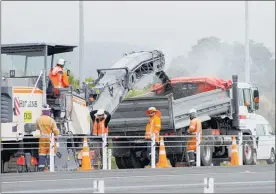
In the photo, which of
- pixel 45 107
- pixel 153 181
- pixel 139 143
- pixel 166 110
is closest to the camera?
pixel 153 181

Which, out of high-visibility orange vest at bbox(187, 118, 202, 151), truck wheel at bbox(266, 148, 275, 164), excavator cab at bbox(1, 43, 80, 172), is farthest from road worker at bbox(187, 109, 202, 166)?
truck wheel at bbox(266, 148, 275, 164)

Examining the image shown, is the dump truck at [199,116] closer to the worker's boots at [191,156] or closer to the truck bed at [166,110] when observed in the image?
the truck bed at [166,110]

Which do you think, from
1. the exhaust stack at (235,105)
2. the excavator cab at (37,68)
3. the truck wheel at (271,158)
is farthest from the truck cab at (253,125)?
the excavator cab at (37,68)

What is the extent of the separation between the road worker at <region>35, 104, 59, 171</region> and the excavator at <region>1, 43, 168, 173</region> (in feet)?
0.81

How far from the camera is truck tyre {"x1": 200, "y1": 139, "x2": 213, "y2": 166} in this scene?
31.3 m

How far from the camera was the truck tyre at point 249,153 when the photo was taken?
3347 cm

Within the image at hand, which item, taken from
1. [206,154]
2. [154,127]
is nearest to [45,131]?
[154,127]

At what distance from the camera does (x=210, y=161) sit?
1253 inches

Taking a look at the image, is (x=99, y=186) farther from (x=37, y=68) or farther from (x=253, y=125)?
(x=253, y=125)

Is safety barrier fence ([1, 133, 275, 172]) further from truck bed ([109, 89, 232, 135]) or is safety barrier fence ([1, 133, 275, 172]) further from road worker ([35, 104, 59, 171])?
truck bed ([109, 89, 232, 135])

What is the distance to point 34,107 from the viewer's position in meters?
27.2

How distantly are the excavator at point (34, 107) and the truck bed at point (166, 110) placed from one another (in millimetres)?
1477

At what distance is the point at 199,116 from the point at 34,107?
7.07 m

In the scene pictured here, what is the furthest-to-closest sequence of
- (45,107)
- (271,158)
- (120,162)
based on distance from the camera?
1. (271,158)
2. (120,162)
3. (45,107)
